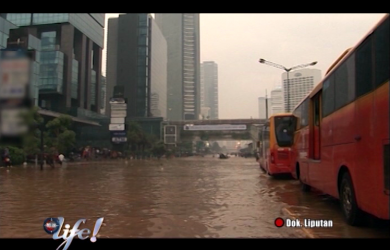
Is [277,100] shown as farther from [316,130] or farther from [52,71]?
[52,71]

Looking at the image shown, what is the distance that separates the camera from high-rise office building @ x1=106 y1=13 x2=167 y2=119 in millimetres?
27883

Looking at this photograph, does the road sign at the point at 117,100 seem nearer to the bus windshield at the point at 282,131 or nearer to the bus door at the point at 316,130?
the bus windshield at the point at 282,131

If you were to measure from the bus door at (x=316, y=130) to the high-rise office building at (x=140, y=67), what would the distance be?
15.4 m

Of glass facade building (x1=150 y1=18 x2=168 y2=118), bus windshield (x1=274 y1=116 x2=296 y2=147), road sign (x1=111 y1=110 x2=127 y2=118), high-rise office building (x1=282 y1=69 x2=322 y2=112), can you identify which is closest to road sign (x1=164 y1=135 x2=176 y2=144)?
glass facade building (x1=150 y1=18 x2=168 y2=118)

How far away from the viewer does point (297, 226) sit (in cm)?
553

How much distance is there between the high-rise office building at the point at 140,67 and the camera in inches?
1098

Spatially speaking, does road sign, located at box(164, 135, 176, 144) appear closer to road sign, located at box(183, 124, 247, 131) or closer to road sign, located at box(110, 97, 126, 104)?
road sign, located at box(183, 124, 247, 131)

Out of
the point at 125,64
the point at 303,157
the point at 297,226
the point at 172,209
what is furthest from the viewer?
the point at 125,64

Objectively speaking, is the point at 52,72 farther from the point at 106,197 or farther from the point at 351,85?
the point at 351,85

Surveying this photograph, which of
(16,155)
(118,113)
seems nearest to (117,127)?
(118,113)

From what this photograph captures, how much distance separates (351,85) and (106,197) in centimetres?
699

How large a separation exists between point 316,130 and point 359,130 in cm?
355
